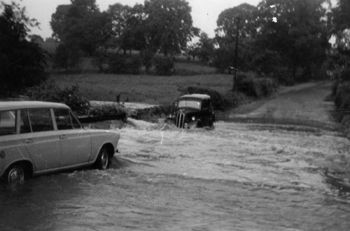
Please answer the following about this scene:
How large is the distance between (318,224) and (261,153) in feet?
30.6

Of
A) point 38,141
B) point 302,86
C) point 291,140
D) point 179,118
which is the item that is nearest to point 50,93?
point 179,118

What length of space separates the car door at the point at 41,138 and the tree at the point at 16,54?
18904 millimetres

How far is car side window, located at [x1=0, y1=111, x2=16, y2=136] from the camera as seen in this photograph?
9.29 metres

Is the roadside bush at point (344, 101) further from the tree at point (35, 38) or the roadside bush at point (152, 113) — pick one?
the tree at point (35, 38)

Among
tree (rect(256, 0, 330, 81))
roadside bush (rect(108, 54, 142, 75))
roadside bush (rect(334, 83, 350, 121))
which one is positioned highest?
tree (rect(256, 0, 330, 81))

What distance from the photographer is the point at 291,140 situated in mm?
22203

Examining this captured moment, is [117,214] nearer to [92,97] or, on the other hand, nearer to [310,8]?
[92,97]

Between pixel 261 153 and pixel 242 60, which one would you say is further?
pixel 242 60

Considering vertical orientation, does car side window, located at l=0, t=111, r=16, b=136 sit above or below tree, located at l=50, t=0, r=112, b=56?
below

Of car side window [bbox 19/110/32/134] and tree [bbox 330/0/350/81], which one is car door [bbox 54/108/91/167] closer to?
car side window [bbox 19/110/32/134]

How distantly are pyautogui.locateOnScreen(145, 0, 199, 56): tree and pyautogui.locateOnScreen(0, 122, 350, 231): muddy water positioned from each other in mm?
43964

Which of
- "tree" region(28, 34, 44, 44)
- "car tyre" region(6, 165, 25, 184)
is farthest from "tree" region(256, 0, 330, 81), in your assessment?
"car tyre" region(6, 165, 25, 184)

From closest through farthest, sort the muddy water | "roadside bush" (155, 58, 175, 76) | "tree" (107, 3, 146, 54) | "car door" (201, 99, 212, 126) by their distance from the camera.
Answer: the muddy water, "car door" (201, 99, 212, 126), "tree" (107, 3, 146, 54), "roadside bush" (155, 58, 175, 76)

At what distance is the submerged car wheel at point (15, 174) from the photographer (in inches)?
368
